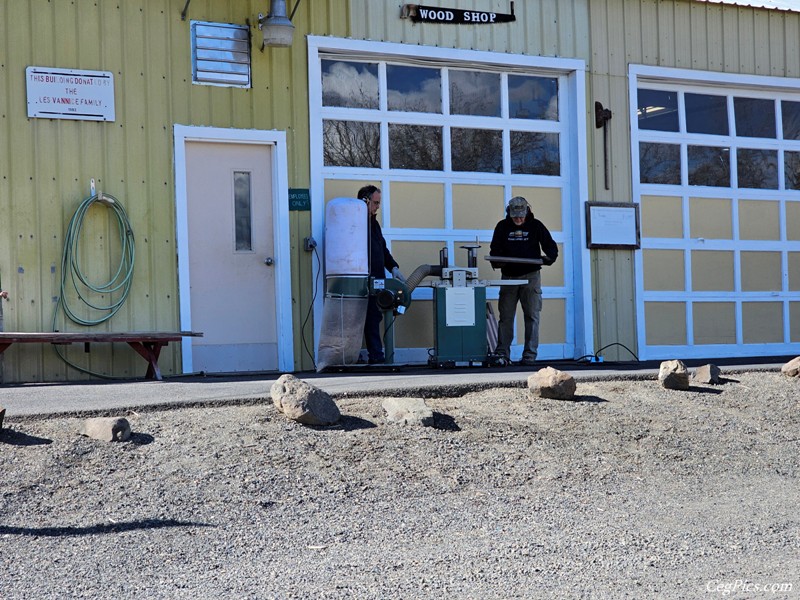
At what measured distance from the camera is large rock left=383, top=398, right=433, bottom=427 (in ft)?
24.6

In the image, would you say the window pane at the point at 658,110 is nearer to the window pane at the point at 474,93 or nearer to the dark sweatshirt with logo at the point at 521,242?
the window pane at the point at 474,93

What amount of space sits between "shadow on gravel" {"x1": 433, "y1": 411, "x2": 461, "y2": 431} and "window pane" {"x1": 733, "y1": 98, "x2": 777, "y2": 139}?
783 cm

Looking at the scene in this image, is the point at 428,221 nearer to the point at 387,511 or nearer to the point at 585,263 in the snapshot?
the point at 585,263

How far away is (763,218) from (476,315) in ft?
15.6

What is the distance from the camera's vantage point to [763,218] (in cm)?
1399

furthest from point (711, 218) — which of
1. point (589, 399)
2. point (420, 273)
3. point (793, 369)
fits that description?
point (589, 399)

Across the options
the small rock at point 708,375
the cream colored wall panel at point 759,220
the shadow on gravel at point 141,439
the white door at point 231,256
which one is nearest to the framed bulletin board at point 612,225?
the cream colored wall panel at point 759,220

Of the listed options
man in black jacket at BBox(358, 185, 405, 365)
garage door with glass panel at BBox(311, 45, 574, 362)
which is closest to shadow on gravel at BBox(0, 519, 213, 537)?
man in black jacket at BBox(358, 185, 405, 365)

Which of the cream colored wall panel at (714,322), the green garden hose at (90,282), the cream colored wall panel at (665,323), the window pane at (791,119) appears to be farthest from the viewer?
the window pane at (791,119)

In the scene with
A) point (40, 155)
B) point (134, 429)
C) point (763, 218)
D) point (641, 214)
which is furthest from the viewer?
point (763, 218)

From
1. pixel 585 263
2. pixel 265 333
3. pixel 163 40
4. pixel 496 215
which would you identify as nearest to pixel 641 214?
pixel 585 263

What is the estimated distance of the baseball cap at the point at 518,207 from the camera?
38.3ft

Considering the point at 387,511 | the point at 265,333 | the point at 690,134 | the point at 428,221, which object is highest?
the point at 690,134

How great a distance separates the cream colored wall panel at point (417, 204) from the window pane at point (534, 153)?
1.05 m
